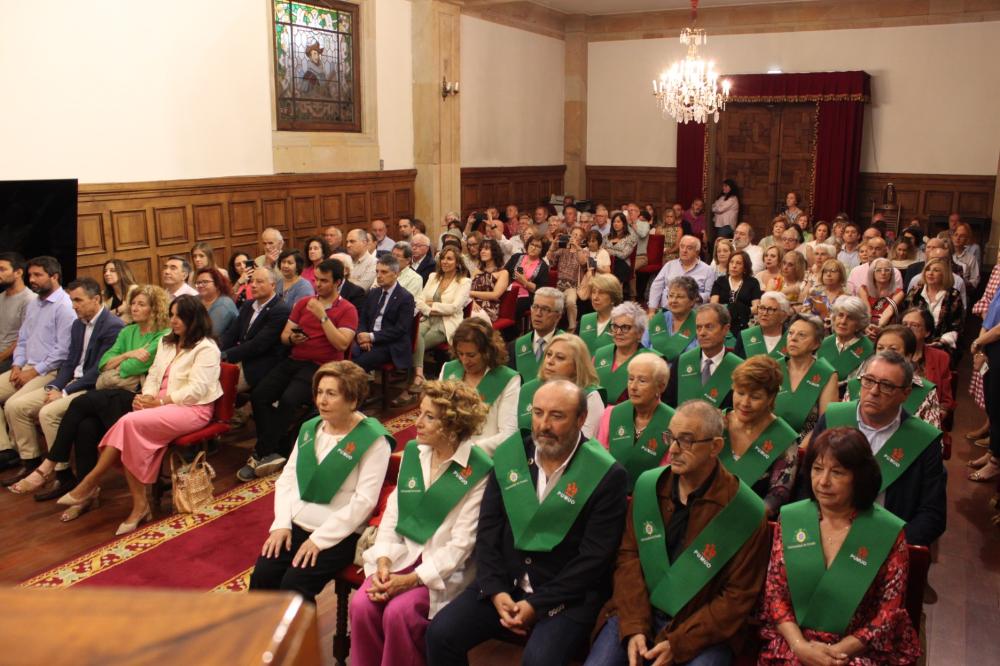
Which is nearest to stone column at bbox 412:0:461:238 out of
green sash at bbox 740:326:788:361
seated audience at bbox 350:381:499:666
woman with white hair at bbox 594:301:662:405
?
green sash at bbox 740:326:788:361

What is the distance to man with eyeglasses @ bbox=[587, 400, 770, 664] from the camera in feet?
8.38

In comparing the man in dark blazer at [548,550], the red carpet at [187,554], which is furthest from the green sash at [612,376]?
the red carpet at [187,554]

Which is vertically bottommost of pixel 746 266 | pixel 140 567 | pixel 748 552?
pixel 140 567

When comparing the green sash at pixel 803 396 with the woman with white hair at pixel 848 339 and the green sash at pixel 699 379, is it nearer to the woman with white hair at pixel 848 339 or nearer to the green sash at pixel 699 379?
the green sash at pixel 699 379

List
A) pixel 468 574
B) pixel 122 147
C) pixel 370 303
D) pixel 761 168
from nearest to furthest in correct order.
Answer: pixel 468 574, pixel 370 303, pixel 122 147, pixel 761 168

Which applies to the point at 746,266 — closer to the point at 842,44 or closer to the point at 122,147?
the point at 122,147

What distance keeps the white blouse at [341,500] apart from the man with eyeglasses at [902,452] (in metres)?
1.62

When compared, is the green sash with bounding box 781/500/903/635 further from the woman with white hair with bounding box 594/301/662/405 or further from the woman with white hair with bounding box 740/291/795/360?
the woman with white hair with bounding box 740/291/795/360

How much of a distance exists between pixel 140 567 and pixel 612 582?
2565 millimetres

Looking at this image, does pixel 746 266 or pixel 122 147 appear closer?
pixel 746 266

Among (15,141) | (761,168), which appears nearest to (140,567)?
(15,141)

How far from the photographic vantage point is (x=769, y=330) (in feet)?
16.6

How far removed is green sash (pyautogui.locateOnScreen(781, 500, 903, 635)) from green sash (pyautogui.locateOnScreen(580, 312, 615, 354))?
2869 millimetres

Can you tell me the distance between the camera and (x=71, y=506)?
4.84m
